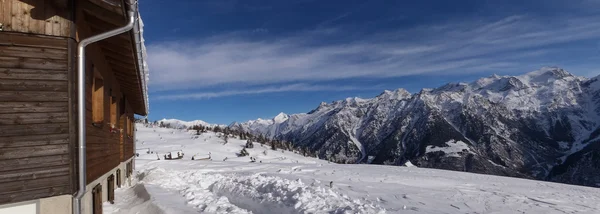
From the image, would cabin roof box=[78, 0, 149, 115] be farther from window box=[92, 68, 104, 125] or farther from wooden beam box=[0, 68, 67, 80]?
wooden beam box=[0, 68, 67, 80]

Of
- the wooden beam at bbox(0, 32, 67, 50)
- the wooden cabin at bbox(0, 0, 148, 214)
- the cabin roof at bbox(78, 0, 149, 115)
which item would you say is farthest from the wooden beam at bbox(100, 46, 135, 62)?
the wooden beam at bbox(0, 32, 67, 50)

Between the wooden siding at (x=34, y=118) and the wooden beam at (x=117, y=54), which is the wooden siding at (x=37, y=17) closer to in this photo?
the wooden siding at (x=34, y=118)

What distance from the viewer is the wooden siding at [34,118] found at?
4.71 meters

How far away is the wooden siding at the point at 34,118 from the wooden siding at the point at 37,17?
99 millimetres

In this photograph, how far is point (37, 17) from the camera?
195 inches

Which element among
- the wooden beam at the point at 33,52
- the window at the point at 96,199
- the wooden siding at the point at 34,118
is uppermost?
the wooden beam at the point at 33,52

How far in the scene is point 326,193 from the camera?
10.6m

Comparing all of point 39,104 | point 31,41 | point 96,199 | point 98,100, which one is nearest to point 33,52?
point 31,41

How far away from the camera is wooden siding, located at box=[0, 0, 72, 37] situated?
15.7 feet

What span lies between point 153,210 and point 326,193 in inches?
181

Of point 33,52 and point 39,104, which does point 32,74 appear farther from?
point 39,104

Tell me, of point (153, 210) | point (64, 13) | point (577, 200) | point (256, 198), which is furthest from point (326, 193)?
point (577, 200)

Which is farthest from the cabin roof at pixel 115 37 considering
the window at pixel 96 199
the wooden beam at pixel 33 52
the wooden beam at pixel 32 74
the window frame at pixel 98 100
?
the window at pixel 96 199

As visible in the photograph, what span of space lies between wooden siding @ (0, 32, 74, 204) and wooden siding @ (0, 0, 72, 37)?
0.32ft
